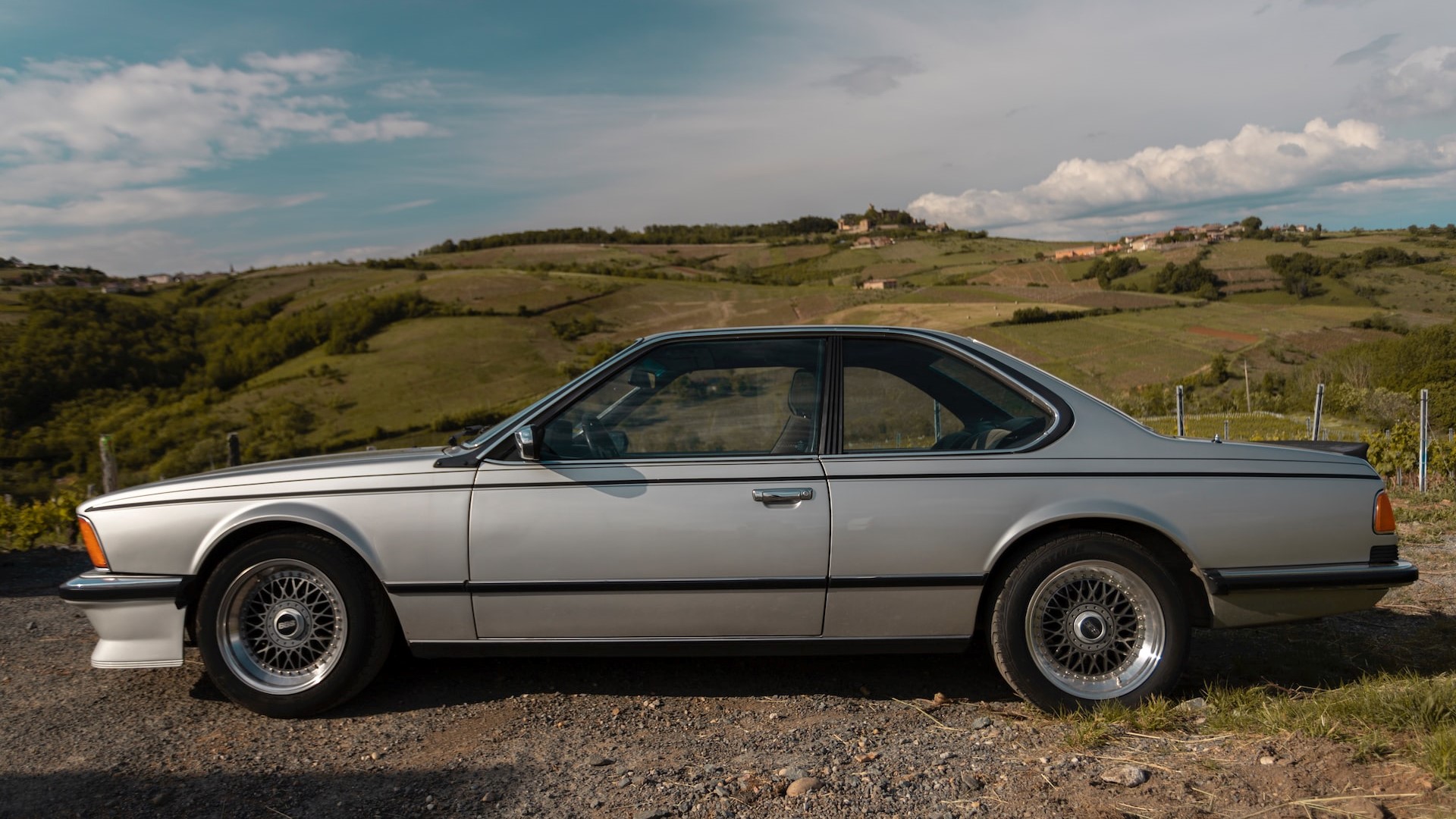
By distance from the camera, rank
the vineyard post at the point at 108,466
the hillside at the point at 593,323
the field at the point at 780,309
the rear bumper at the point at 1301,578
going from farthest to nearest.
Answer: the field at the point at 780,309 < the hillside at the point at 593,323 < the vineyard post at the point at 108,466 < the rear bumper at the point at 1301,578

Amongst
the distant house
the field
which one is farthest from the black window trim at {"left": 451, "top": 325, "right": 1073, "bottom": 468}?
the distant house

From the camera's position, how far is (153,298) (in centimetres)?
10150

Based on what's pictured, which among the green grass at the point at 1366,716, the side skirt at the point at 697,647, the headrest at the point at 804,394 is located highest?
the headrest at the point at 804,394

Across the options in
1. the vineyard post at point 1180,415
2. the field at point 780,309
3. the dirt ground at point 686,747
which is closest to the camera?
the dirt ground at point 686,747

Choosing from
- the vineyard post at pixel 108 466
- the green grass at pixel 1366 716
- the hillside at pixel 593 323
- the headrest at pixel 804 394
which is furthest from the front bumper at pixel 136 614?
the hillside at pixel 593 323

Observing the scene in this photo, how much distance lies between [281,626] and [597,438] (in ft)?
4.97

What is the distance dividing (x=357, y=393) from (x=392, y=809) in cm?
8095

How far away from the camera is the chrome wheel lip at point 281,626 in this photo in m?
3.63

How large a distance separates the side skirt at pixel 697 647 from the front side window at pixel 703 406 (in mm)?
761

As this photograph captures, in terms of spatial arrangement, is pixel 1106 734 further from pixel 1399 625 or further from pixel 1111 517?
pixel 1399 625

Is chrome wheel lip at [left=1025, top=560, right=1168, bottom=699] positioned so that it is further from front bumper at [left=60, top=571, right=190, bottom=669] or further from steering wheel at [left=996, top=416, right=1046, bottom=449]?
front bumper at [left=60, top=571, right=190, bottom=669]

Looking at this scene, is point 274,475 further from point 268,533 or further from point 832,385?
point 832,385

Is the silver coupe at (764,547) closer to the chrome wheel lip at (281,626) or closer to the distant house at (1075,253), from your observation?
the chrome wheel lip at (281,626)

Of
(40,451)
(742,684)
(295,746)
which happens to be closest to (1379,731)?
(742,684)
